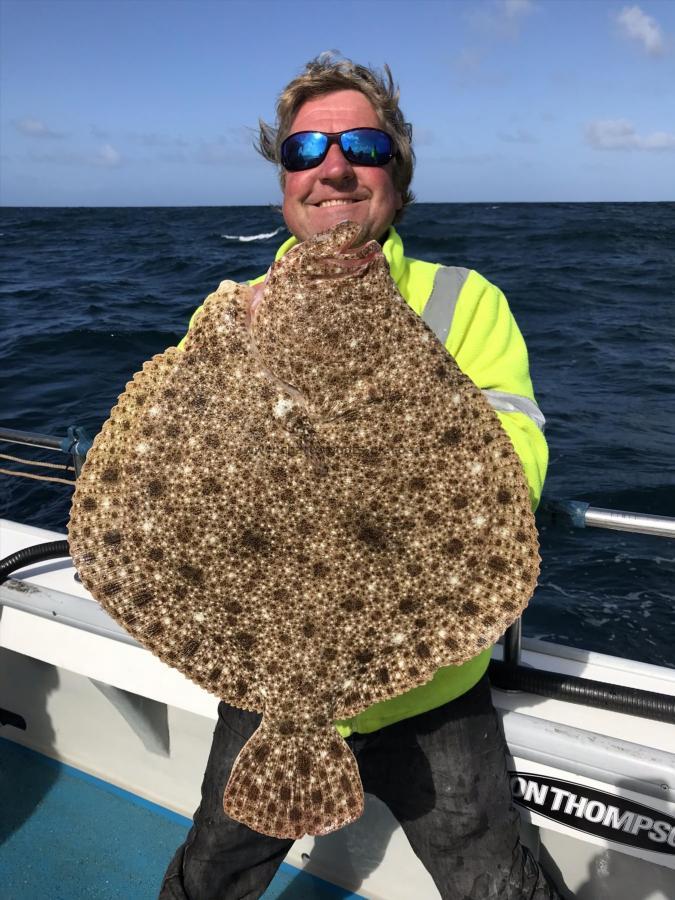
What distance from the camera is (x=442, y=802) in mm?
2109

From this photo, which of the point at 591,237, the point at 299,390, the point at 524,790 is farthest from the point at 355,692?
the point at 591,237

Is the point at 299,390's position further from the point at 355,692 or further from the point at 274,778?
the point at 274,778

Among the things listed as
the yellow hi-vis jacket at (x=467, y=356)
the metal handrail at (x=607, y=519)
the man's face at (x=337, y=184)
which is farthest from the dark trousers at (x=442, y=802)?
the man's face at (x=337, y=184)

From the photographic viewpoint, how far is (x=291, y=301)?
1.54 meters

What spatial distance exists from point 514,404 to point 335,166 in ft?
3.42

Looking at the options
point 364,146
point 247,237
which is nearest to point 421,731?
point 364,146

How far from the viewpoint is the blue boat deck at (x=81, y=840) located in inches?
125

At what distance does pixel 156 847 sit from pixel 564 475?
7.09 meters

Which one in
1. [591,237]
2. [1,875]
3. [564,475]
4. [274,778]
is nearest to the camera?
[274,778]

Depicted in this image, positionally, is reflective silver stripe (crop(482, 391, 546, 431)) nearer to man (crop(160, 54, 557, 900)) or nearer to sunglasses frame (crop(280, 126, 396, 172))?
man (crop(160, 54, 557, 900))

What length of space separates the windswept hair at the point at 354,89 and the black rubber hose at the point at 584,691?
1938mm

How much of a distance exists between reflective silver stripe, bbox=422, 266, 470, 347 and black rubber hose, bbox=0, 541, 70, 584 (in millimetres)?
2061

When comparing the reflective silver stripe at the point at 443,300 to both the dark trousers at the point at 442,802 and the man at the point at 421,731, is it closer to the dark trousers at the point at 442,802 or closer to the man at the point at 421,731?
the man at the point at 421,731

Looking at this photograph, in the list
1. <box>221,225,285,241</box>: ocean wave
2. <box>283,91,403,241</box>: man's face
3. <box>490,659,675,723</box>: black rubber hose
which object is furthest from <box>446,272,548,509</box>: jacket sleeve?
<box>221,225,285,241</box>: ocean wave
